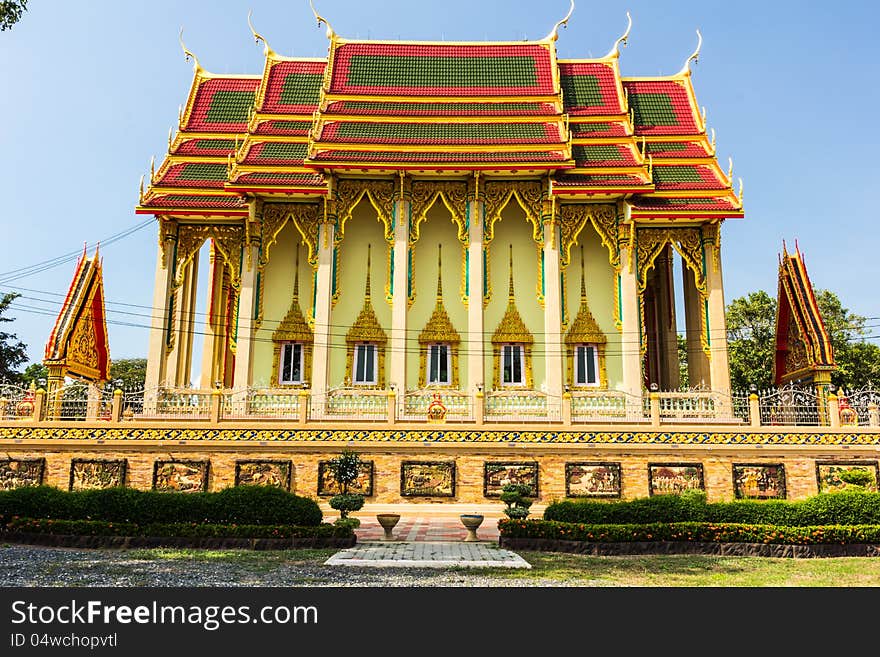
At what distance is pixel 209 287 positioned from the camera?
2355 centimetres

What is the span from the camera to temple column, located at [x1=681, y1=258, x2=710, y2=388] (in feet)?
68.9

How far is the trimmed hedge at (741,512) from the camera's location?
36.6 feet

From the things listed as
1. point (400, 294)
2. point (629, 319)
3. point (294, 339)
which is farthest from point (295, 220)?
point (629, 319)

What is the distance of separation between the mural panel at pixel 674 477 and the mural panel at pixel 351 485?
6236mm

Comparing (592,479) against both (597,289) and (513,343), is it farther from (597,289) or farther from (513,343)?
(597,289)

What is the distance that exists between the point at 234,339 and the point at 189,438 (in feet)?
16.2

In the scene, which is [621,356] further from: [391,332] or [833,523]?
[833,523]

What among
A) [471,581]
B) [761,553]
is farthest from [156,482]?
[761,553]

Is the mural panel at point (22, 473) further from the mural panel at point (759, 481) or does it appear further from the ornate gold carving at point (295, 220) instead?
the mural panel at point (759, 481)

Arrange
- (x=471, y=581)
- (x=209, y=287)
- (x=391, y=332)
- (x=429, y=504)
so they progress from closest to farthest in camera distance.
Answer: (x=471, y=581), (x=429, y=504), (x=391, y=332), (x=209, y=287)

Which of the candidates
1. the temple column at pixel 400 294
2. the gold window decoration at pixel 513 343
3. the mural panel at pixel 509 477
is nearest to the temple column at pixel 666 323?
the gold window decoration at pixel 513 343

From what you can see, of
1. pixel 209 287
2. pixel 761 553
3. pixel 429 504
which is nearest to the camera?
pixel 761 553

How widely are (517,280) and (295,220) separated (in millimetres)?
6695

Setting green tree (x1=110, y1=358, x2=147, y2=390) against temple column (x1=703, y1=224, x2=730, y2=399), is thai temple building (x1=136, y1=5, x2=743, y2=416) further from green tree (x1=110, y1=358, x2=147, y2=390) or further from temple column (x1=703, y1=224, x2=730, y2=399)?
green tree (x1=110, y1=358, x2=147, y2=390)
